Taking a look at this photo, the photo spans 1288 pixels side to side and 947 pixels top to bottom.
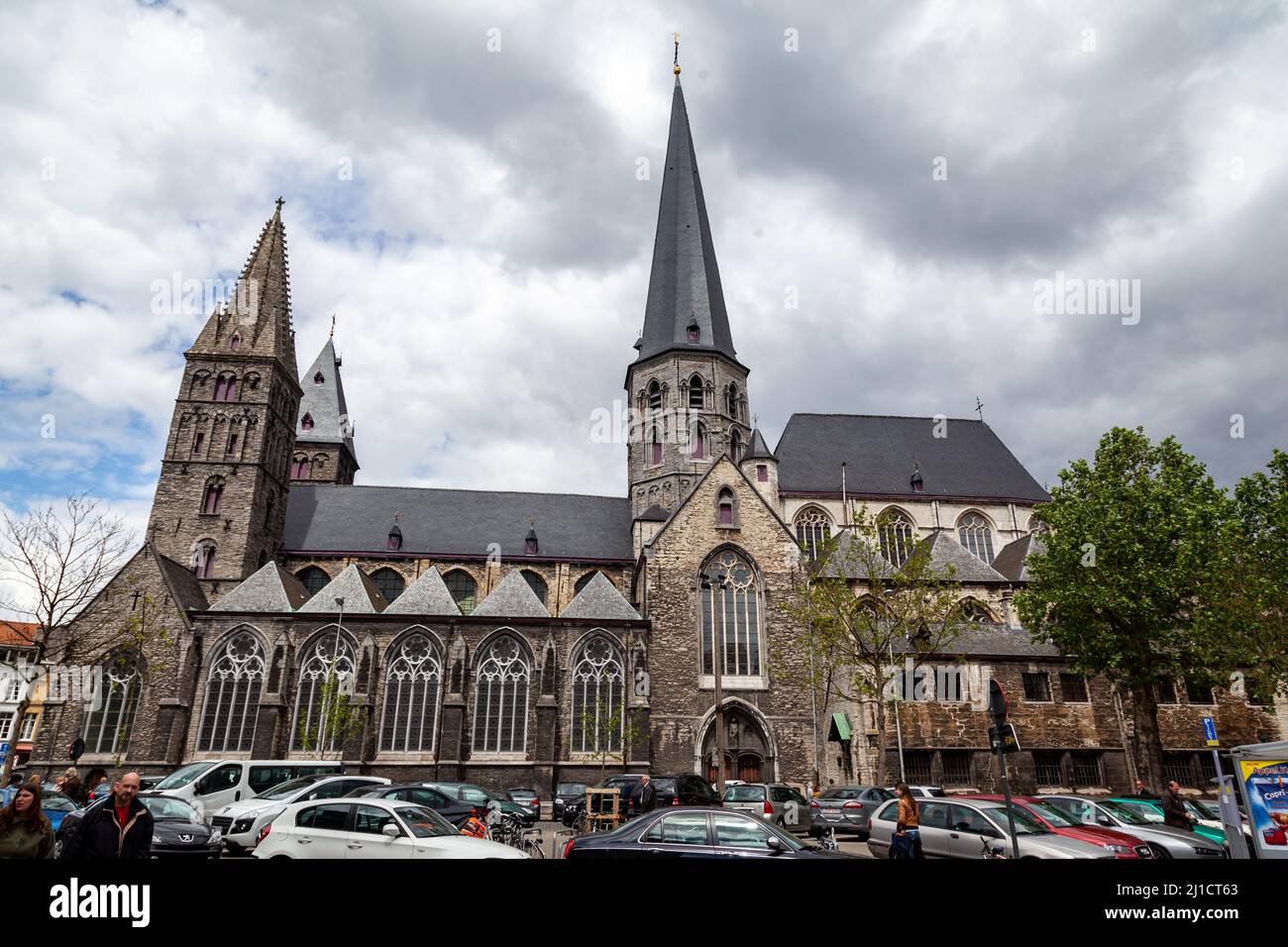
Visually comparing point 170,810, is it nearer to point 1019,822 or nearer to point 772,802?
point 772,802

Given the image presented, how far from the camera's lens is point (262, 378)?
37062 millimetres

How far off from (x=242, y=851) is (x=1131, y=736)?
1176 inches

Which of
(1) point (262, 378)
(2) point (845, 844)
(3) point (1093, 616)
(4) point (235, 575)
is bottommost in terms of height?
(2) point (845, 844)

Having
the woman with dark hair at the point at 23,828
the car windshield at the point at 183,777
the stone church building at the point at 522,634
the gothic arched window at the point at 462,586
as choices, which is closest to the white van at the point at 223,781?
the car windshield at the point at 183,777

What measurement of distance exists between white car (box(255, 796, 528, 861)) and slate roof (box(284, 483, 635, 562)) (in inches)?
1064

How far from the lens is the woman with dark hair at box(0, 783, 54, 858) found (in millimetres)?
5984

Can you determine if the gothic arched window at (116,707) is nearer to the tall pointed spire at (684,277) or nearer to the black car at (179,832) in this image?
the black car at (179,832)

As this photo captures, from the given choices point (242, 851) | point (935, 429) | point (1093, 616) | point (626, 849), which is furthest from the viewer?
point (935, 429)

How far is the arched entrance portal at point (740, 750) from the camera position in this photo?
27250 mm

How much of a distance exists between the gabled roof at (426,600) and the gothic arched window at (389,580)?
586 centimetres

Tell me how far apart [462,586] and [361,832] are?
91.7 feet
